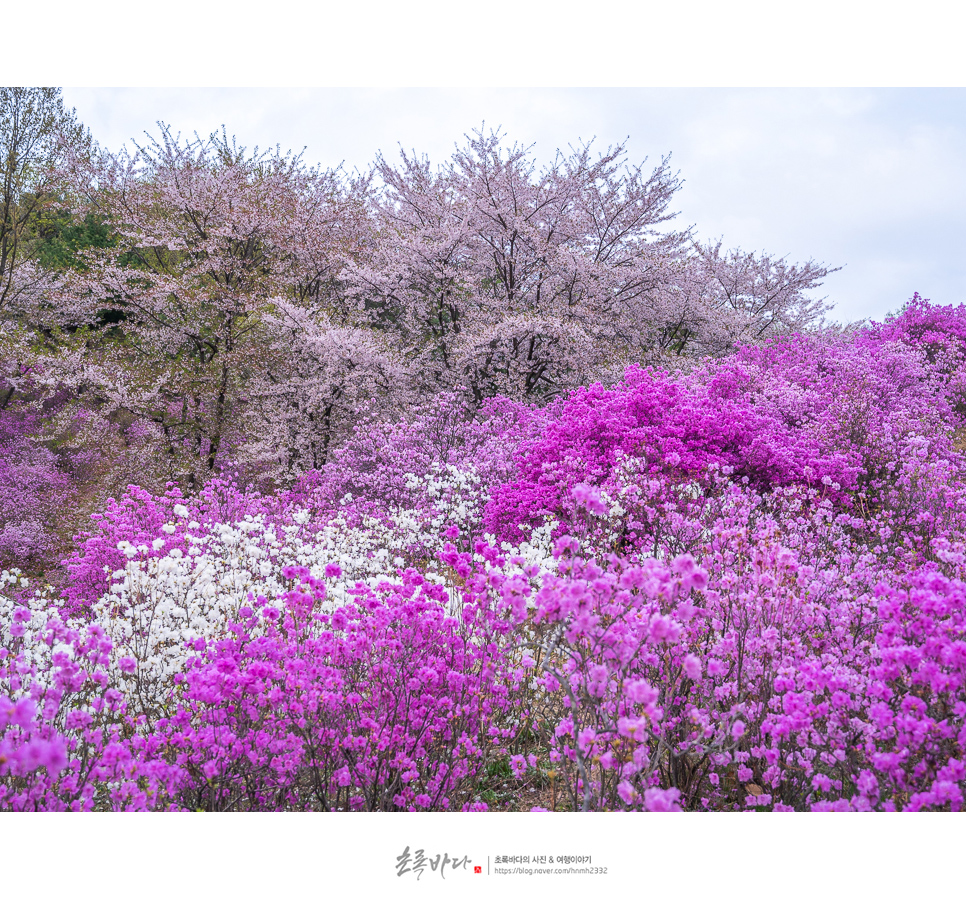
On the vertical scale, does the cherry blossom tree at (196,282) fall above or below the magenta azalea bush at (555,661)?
above

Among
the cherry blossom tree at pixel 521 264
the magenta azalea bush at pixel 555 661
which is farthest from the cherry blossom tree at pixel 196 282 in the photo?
the magenta azalea bush at pixel 555 661

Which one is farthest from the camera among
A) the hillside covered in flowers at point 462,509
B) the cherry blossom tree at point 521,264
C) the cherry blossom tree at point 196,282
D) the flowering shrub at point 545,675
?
the cherry blossom tree at point 521,264

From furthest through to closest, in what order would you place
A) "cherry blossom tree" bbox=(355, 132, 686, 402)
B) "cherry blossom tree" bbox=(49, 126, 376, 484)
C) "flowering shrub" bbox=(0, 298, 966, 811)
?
"cherry blossom tree" bbox=(355, 132, 686, 402)
"cherry blossom tree" bbox=(49, 126, 376, 484)
"flowering shrub" bbox=(0, 298, 966, 811)

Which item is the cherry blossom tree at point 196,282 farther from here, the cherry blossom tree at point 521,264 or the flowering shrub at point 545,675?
the flowering shrub at point 545,675

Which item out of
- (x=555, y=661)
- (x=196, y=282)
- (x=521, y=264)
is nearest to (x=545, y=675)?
(x=555, y=661)

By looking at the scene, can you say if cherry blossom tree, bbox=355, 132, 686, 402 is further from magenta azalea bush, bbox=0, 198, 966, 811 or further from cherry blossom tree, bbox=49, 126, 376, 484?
magenta azalea bush, bbox=0, 198, 966, 811

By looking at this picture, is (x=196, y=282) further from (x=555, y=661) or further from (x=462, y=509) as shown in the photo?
(x=555, y=661)

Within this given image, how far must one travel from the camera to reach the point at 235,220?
9.88 metres

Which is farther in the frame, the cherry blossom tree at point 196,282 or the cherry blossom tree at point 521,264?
the cherry blossom tree at point 521,264

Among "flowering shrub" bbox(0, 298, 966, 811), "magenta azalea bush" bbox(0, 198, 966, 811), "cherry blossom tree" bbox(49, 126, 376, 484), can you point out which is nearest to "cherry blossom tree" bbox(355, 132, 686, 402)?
"cherry blossom tree" bbox(49, 126, 376, 484)

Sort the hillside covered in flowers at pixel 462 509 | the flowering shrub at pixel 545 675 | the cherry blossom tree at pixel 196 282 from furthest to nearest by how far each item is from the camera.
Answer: the cherry blossom tree at pixel 196 282 < the hillside covered in flowers at pixel 462 509 < the flowering shrub at pixel 545 675
